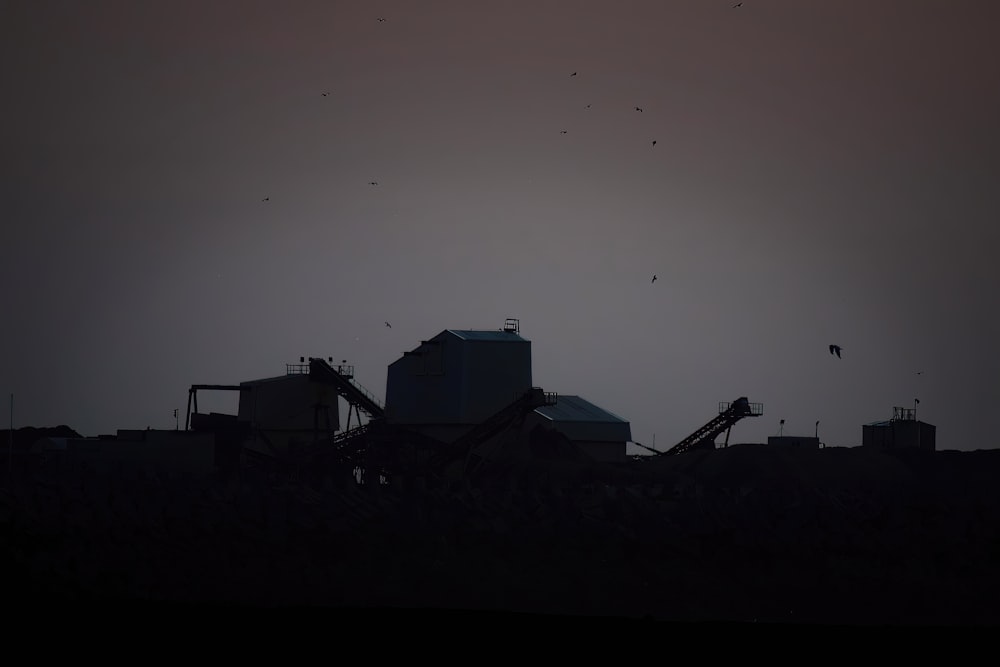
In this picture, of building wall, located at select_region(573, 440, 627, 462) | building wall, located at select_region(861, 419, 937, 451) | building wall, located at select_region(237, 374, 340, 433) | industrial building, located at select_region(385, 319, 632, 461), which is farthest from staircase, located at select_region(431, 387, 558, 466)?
building wall, located at select_region(861, 419, 937, 451)

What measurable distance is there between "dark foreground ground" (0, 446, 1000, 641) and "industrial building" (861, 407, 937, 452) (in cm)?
3529

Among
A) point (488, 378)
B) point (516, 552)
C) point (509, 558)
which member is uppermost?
point (488, 378)

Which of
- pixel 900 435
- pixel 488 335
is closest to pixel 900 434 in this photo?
pixel 900 435

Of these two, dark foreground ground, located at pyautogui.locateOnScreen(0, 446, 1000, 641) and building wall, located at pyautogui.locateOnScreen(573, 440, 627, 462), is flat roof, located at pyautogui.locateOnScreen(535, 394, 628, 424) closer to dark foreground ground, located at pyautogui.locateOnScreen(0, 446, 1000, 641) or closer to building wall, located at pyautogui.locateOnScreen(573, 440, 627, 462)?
building wall, located at pyautogui.locateOnScreen(573, 440, 627, 462)

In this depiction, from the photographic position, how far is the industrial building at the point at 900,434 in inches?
3824

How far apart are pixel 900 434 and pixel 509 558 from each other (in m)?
49.3

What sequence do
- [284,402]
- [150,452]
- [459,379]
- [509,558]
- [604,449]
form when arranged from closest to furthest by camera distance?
[509,558] → [150,452] → [459,379] → [284,402] → [604,449]

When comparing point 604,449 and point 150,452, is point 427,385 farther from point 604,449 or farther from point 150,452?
point 150,452

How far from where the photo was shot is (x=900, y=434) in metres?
97.4

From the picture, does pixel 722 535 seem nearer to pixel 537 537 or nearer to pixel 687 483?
pixel 537 537

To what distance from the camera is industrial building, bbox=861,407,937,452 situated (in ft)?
319

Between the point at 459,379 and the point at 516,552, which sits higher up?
the point at 459,379

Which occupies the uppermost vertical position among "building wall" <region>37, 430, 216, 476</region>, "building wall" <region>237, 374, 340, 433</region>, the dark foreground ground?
"building wall" <region>237, 374, 340, 433</region>

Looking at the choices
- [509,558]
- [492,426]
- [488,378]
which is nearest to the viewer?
[509,558]
